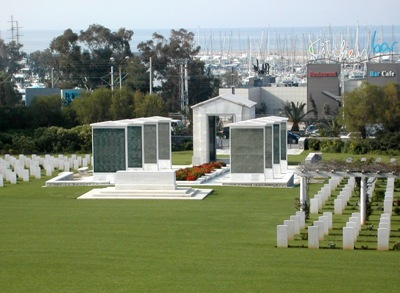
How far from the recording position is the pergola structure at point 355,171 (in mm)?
24734

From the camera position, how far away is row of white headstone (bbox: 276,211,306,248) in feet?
70.0

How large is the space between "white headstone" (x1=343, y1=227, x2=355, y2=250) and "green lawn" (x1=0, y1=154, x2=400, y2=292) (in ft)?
1.03

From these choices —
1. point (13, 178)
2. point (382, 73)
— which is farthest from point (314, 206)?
point (382, 73)

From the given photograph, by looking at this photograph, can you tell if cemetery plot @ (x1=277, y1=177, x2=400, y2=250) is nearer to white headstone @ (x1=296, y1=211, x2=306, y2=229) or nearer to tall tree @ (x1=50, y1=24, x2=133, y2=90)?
white headstone @ (x1=296, y1=211, x2=306, y2=229)

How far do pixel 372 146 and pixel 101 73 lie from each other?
46.8 m

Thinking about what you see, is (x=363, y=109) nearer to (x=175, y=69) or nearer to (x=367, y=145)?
(x=367, y=145)

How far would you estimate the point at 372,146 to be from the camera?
163ft

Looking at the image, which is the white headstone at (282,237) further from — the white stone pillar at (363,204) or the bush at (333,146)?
the bush at (333,146)

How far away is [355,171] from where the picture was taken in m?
25.2

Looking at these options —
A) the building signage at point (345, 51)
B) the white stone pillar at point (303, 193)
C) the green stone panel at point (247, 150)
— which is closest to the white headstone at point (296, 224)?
the white stone pillar at point (303, 193)

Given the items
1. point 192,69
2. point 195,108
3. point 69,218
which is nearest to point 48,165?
point 195,108

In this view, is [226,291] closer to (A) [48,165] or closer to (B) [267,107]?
(A) [48,165]

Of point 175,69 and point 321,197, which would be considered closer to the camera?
point 321,197

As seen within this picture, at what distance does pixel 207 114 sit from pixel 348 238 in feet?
70.7
